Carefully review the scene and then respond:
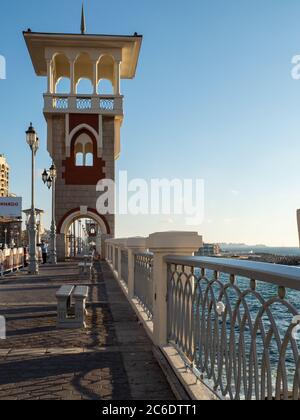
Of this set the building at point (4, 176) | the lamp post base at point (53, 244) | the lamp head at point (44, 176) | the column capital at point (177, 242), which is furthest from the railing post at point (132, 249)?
the building at point (4, 176)

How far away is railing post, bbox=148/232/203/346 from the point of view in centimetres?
540

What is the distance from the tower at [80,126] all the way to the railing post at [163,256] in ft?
91.9

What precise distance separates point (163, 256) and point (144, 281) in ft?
8.21

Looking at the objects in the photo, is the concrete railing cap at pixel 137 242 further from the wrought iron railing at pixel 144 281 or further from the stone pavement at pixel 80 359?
the stone pavement at pixel 80 359

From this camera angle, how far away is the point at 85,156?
116ft

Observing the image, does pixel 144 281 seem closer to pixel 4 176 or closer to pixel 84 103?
pixel 84 103

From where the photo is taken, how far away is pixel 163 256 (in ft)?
18.8

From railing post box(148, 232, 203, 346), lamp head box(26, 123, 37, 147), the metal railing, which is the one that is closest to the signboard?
lamp head box(26, 123, 37, 147)

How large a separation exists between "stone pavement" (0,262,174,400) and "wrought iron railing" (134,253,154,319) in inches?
13.5

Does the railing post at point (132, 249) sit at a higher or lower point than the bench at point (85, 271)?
higher

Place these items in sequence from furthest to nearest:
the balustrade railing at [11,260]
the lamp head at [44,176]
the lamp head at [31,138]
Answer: the lamp head at [44,176], the balustrade railing at [11,260], the lamp head at [31,138]

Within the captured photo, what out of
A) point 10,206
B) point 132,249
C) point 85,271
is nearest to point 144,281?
point 132,249

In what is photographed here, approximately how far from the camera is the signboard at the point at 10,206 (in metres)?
56.5
